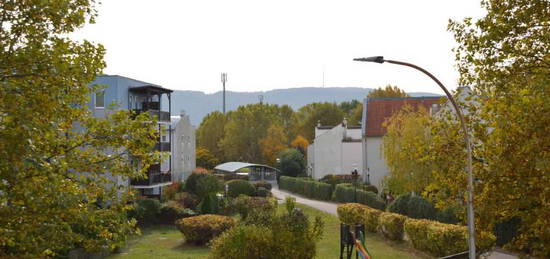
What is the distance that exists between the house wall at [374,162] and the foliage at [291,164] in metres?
27.8

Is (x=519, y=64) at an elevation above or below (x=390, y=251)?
above

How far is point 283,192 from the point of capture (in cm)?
6806

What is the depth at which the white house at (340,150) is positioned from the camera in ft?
213

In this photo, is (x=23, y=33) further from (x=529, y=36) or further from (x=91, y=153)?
(x=529, y=36)

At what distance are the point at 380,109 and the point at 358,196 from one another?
45.6 ft

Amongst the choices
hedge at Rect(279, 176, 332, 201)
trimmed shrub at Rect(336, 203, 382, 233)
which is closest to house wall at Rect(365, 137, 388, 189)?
hedge at Rect(279, 176, 332, 201)

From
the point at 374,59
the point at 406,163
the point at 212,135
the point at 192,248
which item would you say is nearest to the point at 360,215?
the point at 406,163

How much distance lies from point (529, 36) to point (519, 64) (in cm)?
60

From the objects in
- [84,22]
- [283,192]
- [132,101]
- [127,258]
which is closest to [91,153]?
[84,22]

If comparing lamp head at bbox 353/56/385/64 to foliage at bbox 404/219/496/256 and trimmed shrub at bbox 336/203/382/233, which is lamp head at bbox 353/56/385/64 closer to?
foliage at bbox 404/219/496/256

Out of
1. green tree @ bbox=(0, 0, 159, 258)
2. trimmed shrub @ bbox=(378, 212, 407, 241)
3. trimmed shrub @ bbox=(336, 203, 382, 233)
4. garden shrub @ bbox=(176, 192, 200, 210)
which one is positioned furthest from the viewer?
garden shrub @ bbox=(176, 192, 200, 210)

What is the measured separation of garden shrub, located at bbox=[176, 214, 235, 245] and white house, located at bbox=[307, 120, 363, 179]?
34.7 metres

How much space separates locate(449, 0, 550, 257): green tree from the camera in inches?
471

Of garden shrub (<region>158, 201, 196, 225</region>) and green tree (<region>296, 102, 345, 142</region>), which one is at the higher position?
A: green tree (<region>296, 102, 345, 142</region>)
